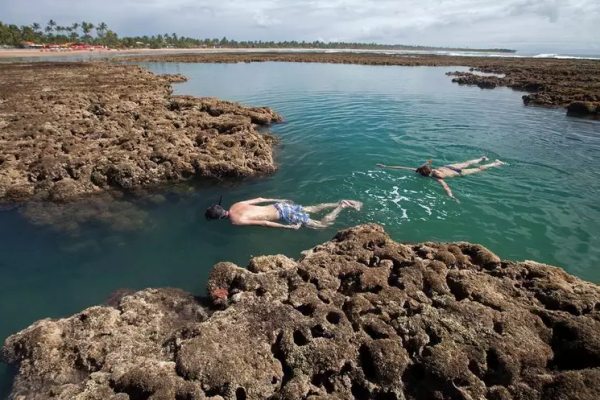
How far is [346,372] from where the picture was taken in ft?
19.2

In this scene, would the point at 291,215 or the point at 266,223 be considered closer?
the point at 266,223

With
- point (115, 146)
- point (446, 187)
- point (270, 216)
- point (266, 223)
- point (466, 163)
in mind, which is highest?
point (115, 146)

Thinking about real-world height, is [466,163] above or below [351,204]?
above

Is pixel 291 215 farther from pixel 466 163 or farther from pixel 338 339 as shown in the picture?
pixel 466 163

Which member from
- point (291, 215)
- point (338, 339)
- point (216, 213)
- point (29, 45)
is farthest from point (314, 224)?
point (29, 45)

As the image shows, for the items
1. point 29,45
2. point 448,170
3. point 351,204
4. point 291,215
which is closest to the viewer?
point 291,215

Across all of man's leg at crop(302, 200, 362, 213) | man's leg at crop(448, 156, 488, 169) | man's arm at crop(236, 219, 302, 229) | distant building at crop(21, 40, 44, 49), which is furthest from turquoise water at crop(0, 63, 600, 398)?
distant building at crop(21, 40, 44, 49)

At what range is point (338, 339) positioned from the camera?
6.20 m

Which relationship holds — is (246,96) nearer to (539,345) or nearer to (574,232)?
(574,232)

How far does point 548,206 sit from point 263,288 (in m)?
12.1

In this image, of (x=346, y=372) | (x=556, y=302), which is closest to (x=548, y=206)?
(x=556, y=302)

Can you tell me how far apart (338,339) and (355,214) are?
23.7ft

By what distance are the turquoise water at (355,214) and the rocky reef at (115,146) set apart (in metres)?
1.33

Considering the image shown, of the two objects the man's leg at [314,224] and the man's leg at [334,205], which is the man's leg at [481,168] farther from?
the man's leg at [314,224]
